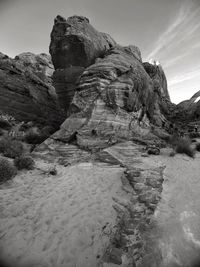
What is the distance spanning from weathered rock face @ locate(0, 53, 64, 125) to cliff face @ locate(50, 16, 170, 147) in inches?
63.4

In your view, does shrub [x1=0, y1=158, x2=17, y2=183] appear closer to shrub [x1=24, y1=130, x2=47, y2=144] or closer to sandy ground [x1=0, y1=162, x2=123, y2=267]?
sandy ground [x1=0, y1=162, x2=123, y2=267]

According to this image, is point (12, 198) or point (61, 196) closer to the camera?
point (12, 198)

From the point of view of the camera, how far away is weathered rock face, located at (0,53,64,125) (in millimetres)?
15055

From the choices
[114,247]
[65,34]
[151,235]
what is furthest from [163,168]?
[65,34]

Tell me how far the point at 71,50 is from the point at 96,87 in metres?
6.36

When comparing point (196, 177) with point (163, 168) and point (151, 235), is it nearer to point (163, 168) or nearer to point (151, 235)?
point (163, 168)

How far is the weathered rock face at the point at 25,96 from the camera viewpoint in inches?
593

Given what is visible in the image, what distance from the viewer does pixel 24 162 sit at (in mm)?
7910

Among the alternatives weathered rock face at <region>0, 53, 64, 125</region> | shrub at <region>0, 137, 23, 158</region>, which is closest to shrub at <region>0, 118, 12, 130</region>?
weathered rock face at <region>0, 53, 64, 125</region>

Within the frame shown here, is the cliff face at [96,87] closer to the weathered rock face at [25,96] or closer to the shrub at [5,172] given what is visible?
the weathered rock face at [25,96]

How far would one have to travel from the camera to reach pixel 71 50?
16578mm

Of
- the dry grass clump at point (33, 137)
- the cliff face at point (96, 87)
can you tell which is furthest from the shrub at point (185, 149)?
the dry grass clump at point (33, 137)

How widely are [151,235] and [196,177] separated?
5.16m

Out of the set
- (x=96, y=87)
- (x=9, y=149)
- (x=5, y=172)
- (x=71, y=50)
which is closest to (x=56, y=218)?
(x=5, y=172)
